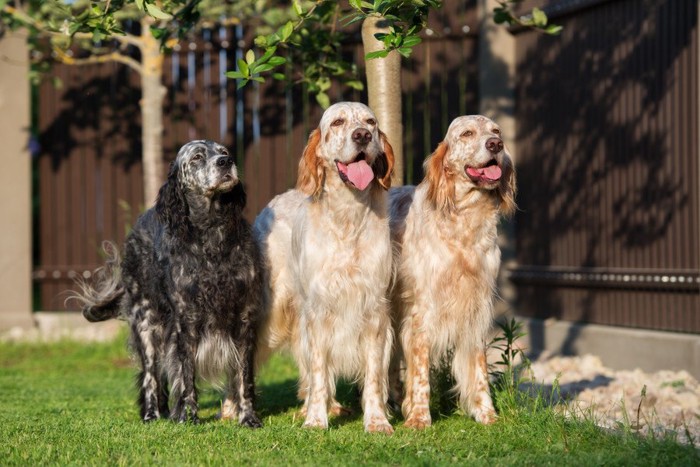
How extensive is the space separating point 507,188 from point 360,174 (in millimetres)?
858

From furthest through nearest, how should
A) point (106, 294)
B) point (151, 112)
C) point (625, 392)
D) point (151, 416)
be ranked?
1. point (151, 112)
2. point (625, 392)
3. point (106, 294)
4. point (151, 416)

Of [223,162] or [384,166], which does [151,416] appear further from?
[384,166]

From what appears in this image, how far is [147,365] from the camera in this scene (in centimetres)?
613

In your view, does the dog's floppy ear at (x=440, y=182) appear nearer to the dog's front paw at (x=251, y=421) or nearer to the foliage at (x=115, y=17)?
the dog's front paw at (x=251, y=421)

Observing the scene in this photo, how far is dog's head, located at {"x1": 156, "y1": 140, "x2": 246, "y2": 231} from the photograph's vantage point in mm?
5613

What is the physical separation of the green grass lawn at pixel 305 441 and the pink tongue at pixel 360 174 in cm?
128

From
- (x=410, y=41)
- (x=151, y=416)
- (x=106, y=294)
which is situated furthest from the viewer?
(x=106, y=294)

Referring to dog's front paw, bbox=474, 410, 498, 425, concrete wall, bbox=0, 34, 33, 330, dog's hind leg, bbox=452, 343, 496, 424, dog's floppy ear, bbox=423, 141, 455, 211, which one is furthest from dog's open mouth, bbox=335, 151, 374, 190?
concrete wall, bbox=0, 34, 33, 330

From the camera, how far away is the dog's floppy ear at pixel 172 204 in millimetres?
5691

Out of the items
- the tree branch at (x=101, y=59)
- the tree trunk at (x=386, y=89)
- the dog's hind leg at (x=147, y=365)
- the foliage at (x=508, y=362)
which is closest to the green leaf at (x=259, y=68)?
the tree trunk at (x=386, y=89)

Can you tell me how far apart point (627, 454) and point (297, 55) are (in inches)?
192

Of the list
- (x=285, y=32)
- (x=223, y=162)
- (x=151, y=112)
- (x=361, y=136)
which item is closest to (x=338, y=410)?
(x=223, y=162)

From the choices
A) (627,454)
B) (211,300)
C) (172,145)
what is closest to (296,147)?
(172,145)

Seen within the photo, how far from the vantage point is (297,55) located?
8.41 metres
